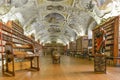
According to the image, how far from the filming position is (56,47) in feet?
49.5

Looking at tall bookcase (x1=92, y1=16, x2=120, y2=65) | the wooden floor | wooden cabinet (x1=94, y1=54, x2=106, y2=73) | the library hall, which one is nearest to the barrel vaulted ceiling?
the library hall

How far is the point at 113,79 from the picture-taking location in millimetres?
5609

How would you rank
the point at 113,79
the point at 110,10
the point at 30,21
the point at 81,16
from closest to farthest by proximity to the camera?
the point at 113,79 < the point at 110,10 < the point at 81,16 < the point at 30,21

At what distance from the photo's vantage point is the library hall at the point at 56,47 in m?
6.54

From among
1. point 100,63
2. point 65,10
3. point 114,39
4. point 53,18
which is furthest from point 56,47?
point 53,18

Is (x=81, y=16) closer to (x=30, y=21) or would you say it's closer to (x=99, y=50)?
(x=30, y=21)

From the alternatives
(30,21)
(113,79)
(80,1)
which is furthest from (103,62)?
(30,21)

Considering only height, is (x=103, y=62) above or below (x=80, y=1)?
below

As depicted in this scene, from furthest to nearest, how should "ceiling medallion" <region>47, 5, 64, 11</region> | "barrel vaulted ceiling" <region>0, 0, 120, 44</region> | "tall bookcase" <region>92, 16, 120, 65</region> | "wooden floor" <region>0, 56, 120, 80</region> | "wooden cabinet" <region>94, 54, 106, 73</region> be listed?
"ceiling medallion" <region>47, 5, 64, 11</region>
"barrel vaulted ceiling" <region>0, 0, 120, 44</region>
"tall bookcase" <region>92, 16, 120, 65</region>
"wooden cabinet" <region>94, 54, 106, 73</region>
"wooden floor" <region>0, 56, 120, 80</region>

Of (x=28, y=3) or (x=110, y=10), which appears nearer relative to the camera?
(x=110, y=10)

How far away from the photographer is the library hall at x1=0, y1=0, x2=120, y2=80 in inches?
257

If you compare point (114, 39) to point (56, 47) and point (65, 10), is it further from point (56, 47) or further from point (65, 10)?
point (65, 10)

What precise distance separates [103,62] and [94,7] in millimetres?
9212

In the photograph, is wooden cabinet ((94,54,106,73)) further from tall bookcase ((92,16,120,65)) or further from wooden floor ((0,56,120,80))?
tall bookcase ((92,16,120,65))
